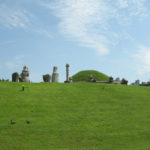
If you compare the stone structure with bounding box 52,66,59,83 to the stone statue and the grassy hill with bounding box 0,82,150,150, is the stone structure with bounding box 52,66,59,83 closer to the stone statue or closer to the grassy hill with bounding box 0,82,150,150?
the stone statue

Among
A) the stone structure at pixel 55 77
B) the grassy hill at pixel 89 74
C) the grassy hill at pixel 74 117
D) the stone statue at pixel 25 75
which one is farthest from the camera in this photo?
the grassy hill at pixel 89 74

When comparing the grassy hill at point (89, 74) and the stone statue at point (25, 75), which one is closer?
the stone statue at point (25, 75)

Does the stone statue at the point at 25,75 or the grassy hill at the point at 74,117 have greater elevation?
the stone statue at the point at 25,75

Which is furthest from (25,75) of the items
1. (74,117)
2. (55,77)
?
(74,117)

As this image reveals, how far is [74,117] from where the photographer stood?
30891 millimetres

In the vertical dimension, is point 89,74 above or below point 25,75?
above

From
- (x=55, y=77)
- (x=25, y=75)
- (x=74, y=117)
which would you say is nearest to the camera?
(x=74, y=117)

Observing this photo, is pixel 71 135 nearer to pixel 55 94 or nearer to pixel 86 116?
pixel 86 116

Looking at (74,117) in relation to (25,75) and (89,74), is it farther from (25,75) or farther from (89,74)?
(89,74)

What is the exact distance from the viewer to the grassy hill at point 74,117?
2400 cm

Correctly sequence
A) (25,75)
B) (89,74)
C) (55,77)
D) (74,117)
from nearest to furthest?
(74,117), (25,75), (55,77), (89,74)

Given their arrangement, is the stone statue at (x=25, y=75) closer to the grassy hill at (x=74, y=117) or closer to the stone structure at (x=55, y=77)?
the stone structure at (x=55, y=77)

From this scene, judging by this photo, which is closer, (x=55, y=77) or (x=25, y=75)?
(x=25, y=75)

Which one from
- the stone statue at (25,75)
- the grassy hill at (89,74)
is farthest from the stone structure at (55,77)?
the grassy hill at (89,74)
